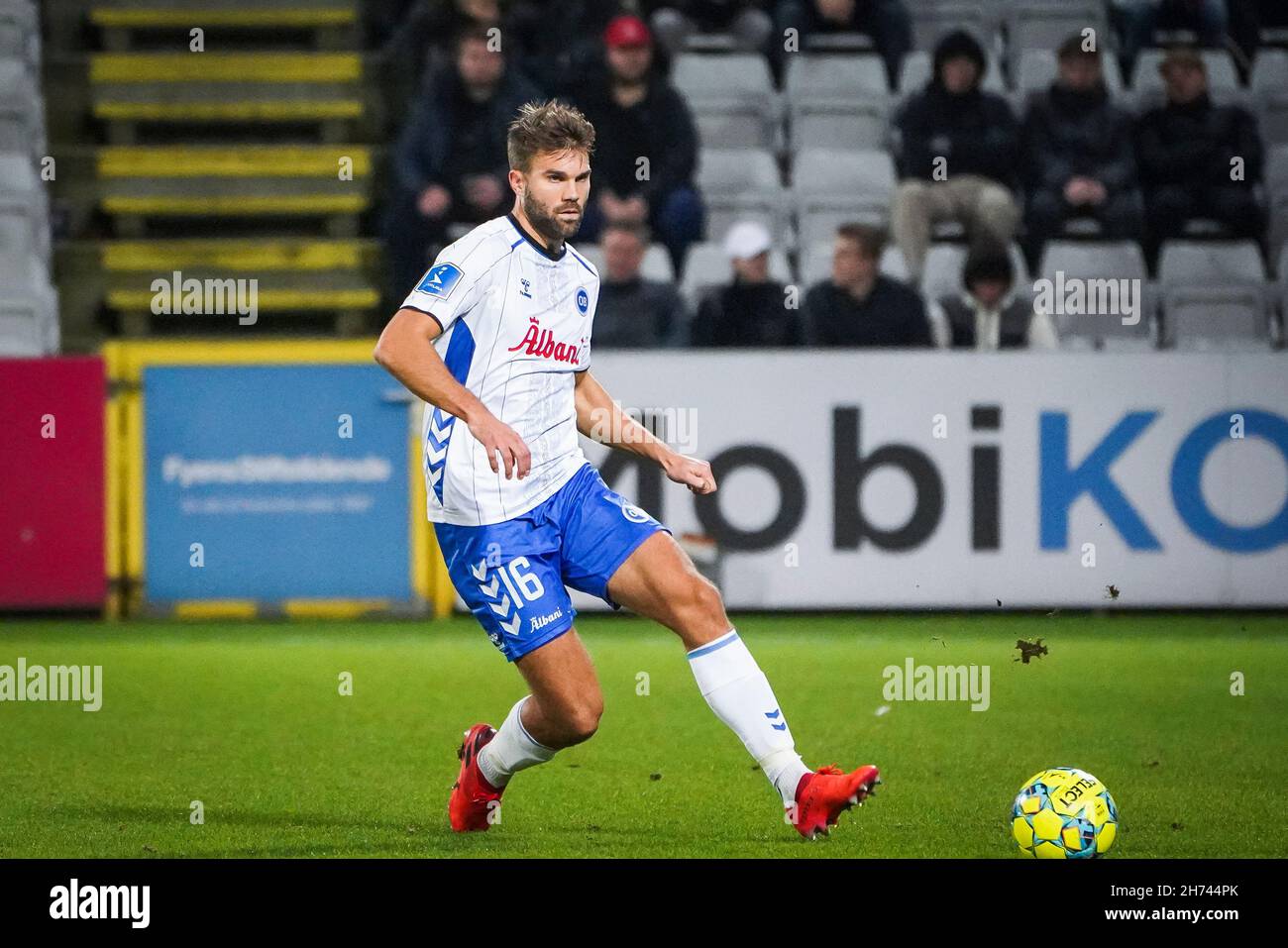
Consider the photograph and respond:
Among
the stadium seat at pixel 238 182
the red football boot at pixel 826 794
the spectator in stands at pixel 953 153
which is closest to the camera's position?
the red football boot at pixel 826 794

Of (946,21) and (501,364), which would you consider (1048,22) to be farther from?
(501,364)

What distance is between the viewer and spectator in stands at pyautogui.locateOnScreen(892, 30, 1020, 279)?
13.2 meters

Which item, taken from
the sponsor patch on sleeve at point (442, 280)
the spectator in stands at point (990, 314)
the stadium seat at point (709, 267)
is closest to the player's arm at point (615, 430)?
the sponsor patch on sleeve at point (442, 280)

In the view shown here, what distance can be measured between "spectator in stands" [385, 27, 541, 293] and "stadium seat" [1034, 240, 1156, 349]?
357 cm

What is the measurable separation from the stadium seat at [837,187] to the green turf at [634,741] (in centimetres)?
364

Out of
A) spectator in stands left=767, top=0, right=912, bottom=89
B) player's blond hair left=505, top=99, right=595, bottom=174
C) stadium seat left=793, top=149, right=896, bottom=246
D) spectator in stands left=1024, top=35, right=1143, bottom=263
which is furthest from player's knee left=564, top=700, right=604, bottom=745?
spectator in stands left=767, top=0, right=912, bottom=89

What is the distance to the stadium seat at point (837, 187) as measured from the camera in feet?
46.2

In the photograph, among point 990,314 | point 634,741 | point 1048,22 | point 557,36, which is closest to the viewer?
point 634,741

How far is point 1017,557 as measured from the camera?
11.3 meters

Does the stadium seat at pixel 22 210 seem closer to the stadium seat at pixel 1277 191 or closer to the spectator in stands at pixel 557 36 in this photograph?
the spectator in stands at pixel 557 36

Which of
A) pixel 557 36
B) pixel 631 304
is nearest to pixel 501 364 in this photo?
pixel 631 304

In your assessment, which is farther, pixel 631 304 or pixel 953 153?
pixel 953 153

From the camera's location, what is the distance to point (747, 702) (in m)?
5.50

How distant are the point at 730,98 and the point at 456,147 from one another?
2.56 m
